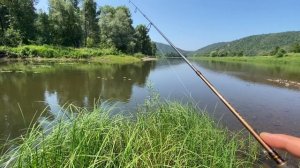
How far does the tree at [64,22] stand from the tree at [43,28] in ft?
3.24

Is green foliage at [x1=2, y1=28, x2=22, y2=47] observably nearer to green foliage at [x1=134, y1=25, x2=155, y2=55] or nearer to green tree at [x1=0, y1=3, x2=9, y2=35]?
green tree at [x1=0, y1=3, x2=9, y2=35]

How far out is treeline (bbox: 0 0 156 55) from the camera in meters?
49.1

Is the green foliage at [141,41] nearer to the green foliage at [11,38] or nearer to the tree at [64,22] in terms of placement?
the tree at [64,22]

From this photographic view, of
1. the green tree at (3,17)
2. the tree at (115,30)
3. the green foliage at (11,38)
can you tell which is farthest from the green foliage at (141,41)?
the green foliage at (11,38)

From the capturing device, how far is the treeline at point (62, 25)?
4909 centimetres

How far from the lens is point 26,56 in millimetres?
42750

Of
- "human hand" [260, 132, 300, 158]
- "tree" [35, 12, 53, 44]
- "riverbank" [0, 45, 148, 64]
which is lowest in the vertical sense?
"riverbank" [0, 45, 148, 64]

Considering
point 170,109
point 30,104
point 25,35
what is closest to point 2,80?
point 30,104

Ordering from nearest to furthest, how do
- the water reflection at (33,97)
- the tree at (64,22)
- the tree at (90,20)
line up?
the water reflection at (33,97) → the tree at (64,22) → the tree at (90,20)

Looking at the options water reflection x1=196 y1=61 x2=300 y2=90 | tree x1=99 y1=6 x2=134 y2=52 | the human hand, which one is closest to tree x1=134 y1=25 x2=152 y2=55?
tree x1=99 y1=6 x2=134 y2=52

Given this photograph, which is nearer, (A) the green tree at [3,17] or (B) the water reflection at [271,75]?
(B) the water reflection at [271,75]

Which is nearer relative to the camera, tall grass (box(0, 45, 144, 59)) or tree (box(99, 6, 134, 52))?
tall grass (box(0, 45, 144, 59))

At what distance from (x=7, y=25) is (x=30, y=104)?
1763 inches

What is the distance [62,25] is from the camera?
55625mm
